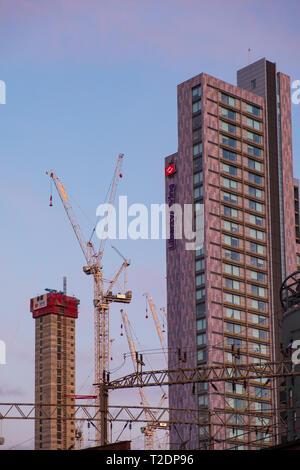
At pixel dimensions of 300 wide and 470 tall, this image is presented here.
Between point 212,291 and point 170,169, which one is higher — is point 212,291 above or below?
below

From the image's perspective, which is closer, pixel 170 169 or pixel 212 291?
pixel 212 291

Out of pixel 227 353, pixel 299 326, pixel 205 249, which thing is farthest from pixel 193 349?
pixel 299 326

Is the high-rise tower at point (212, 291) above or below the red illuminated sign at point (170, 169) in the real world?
below

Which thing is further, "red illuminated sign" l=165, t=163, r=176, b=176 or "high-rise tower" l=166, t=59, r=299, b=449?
"red illuminated sign" l=165, t=163, r=176, b=176

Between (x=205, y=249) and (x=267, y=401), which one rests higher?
(x=205, y=249)

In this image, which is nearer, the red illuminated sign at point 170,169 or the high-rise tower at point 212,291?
the high-rise tower at point 212,291

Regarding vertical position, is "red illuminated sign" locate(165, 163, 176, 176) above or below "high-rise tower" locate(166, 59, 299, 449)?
above

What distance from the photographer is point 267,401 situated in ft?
633

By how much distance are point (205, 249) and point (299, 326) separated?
262 ft
